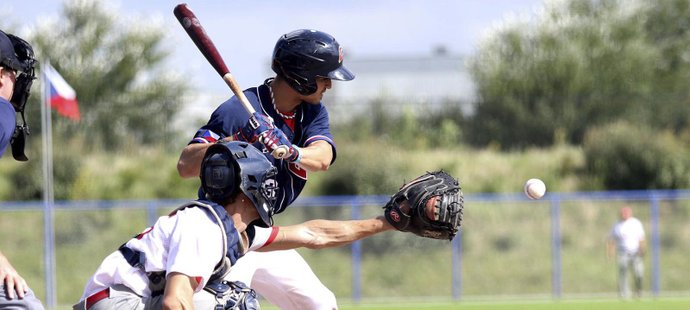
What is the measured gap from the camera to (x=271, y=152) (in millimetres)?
6367

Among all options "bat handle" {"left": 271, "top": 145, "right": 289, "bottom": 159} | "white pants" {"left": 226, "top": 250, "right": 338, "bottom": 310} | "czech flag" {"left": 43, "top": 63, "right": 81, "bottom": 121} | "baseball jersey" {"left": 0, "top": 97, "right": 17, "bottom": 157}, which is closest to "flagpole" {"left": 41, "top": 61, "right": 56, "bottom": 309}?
"czech flag" {"left": 43, "top": 63, "right": 81, "bottom": 121}

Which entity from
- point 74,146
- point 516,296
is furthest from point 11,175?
point 516,296

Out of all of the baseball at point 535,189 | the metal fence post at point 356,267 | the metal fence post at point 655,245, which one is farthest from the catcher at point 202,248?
the metal fence post at point 655,245

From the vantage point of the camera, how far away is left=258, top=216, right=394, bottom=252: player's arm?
19.9 feet

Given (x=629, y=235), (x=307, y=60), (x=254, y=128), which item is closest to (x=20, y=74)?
(x=254, y=128)

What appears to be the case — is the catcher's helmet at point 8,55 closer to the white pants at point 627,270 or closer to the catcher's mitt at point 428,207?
the catcher's mitt at point 428,207

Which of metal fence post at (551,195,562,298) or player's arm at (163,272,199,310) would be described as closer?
player's arm at (163,272,199,310)

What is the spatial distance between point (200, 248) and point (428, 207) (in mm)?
1451

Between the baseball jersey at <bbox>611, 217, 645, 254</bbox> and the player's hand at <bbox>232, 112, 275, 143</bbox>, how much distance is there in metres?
15.7

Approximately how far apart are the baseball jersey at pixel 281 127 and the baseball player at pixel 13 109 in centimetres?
112

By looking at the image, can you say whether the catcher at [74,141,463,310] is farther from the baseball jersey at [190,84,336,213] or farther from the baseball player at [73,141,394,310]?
the baseball jersey at [190,84,336,213]

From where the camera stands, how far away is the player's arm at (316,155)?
663 centimetres

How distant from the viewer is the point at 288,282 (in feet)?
22.0

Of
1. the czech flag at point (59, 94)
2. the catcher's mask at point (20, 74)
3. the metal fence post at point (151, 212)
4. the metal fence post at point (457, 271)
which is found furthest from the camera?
the metal fence post at point (457, 271)
